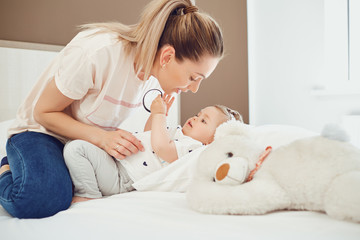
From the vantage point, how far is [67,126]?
1138 millimetres

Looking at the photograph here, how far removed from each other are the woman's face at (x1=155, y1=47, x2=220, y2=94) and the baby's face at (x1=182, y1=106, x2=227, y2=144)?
0.15 meters

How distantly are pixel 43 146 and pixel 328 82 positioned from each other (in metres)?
2.03

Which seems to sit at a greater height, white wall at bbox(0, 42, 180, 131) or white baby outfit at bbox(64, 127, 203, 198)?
white wall at bbox(0, 42, 180, 131)

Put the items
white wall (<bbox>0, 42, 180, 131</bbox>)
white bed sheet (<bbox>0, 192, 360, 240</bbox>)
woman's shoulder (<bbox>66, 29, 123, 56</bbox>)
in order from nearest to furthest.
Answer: white bed sheet (<bbox>0, 192, 360, 240</bbox>) → woman's shoulder (<bbox>66, 29, 123, 56</bbox>) → white wall (<bbox>0, 42, 180, 131</bbox>)

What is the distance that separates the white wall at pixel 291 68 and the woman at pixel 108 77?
140cm

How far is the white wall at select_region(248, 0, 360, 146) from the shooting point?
2314 millimetres

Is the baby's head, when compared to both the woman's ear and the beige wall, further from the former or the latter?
the beige wall

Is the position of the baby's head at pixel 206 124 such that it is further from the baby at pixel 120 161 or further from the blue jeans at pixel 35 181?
the blue jeans at pixel 35 181

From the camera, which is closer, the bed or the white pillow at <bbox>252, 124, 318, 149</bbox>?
the bed

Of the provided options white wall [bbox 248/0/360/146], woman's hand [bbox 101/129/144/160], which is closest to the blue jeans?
woman's hand [bbox 101/129/144/160]

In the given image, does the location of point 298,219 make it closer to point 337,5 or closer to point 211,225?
point 211,225

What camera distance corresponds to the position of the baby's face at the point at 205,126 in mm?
1328

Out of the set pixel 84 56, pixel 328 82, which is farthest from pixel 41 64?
pixel 328 82

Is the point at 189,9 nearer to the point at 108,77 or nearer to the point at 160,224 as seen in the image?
the point at 108,77
